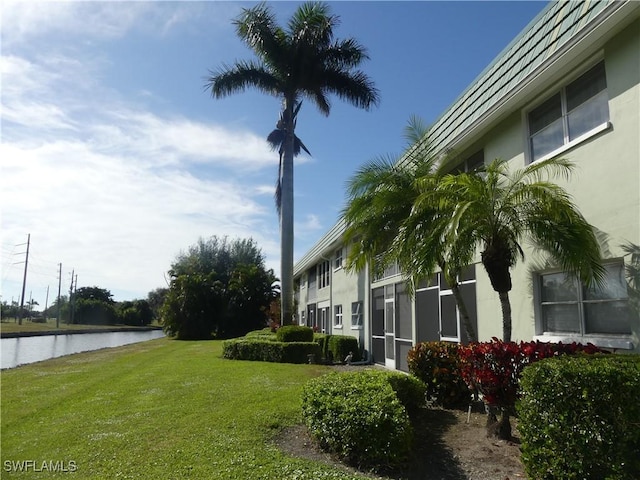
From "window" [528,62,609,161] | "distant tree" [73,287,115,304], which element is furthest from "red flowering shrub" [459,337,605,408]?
"distant tree" [73,287,115,304]

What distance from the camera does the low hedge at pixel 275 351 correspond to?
17219 mm

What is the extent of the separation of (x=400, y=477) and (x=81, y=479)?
3513mm

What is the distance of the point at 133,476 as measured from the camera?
5211 mm

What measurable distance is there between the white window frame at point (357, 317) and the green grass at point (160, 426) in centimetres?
612

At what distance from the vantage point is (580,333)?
7.01m

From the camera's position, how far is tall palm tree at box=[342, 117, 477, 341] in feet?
25.8

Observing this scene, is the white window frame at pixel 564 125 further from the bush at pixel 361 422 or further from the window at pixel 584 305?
the bush at pixel 361 422

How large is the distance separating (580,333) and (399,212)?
12.4 ft

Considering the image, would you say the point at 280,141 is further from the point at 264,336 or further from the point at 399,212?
the point at 399,212

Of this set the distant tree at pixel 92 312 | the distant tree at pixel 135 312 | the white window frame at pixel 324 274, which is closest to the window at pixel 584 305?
the white window frame at pixel 324 274

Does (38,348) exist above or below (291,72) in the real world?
below

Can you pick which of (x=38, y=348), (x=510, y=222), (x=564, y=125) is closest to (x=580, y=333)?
(x=510, y=222)

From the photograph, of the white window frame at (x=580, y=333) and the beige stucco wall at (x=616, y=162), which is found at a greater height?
the beige stucco wall at (x=616, y=162)

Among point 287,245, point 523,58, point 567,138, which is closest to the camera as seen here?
point 567,138
